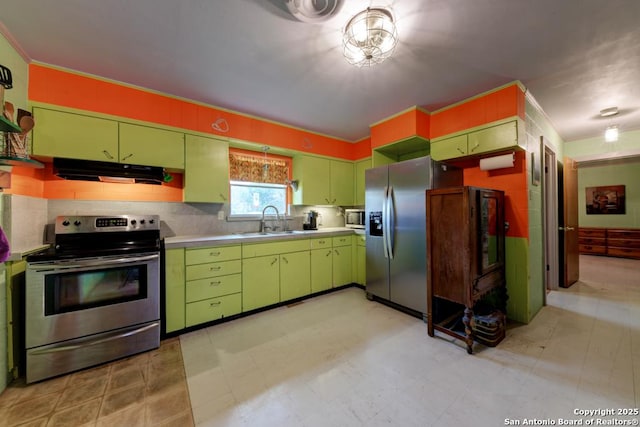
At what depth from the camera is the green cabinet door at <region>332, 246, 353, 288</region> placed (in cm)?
354

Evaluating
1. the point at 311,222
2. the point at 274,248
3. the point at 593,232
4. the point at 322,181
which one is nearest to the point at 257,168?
the point at 322,181

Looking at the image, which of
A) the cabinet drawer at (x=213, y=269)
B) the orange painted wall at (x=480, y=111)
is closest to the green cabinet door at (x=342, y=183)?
the orange painted wall at (x=480, y=111)

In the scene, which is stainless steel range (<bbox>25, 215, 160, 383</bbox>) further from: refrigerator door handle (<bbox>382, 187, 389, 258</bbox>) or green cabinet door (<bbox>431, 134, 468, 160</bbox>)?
green cabinet door (<bbox>431, 134, 468, 160</bbox>)

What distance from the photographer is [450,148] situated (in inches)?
111

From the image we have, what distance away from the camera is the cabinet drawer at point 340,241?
3.53m

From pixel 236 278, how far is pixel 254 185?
143cm

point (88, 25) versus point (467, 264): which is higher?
point (88, 25)

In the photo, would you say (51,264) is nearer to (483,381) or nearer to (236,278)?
(236,278)

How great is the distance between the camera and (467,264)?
2.05m

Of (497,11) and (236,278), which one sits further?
(236,278)

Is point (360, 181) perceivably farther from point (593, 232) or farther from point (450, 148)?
point (593, 232)

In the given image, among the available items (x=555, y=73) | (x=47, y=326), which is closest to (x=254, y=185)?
→ (x=47, y=326)

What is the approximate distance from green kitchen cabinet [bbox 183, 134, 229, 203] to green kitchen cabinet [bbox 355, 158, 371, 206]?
2232 mm

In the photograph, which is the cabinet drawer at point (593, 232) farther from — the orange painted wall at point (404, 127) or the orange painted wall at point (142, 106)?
the orange painted wall at point (142, 106)
